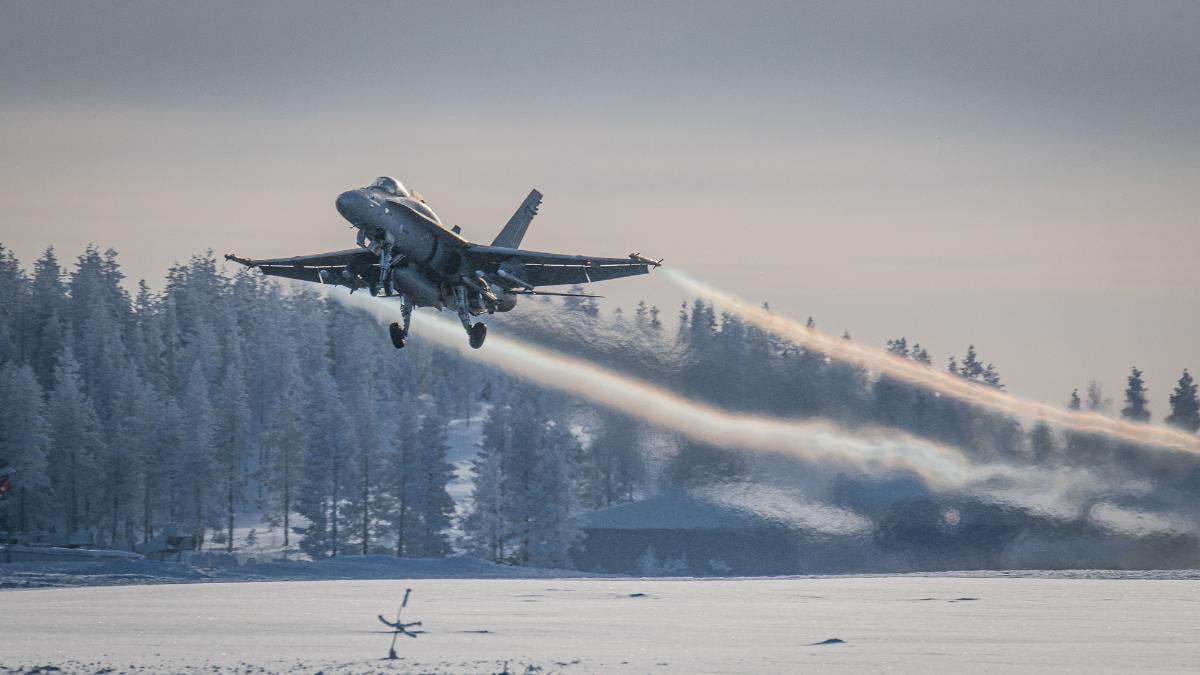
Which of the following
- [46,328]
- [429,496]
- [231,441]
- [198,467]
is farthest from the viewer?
[46,328]

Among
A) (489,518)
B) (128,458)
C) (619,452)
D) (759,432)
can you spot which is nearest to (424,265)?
(759,432)

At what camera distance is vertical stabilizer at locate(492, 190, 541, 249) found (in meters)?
62.8

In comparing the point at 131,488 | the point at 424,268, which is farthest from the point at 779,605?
the point at 131,488

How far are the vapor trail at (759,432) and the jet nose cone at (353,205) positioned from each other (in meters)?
32.4

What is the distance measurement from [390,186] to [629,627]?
19108 mm

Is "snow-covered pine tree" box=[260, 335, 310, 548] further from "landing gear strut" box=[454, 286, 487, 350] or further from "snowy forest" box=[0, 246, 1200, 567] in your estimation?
"landing gear strut" box=[454, 286, 487, 350]

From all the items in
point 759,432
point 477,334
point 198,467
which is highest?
point 198,467

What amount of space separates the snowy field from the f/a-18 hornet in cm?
1119

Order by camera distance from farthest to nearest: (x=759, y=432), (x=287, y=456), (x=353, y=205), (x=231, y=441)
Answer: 1. (x=231, y=441)
2. (x=287, y=456)
3. (x=759, y=432)
4. (x=353, y=205)

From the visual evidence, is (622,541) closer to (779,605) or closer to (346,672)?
(779,605)

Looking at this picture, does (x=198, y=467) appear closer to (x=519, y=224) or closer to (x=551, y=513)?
(x=551, y=513)

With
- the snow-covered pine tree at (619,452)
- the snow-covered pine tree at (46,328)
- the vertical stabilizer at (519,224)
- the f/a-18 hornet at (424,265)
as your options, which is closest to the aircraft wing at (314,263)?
the f/a-18 hornet at (424,265)

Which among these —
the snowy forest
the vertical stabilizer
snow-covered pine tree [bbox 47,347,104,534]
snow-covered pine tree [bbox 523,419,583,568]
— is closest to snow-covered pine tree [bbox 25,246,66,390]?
the snowy forest

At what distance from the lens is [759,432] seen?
286ft
